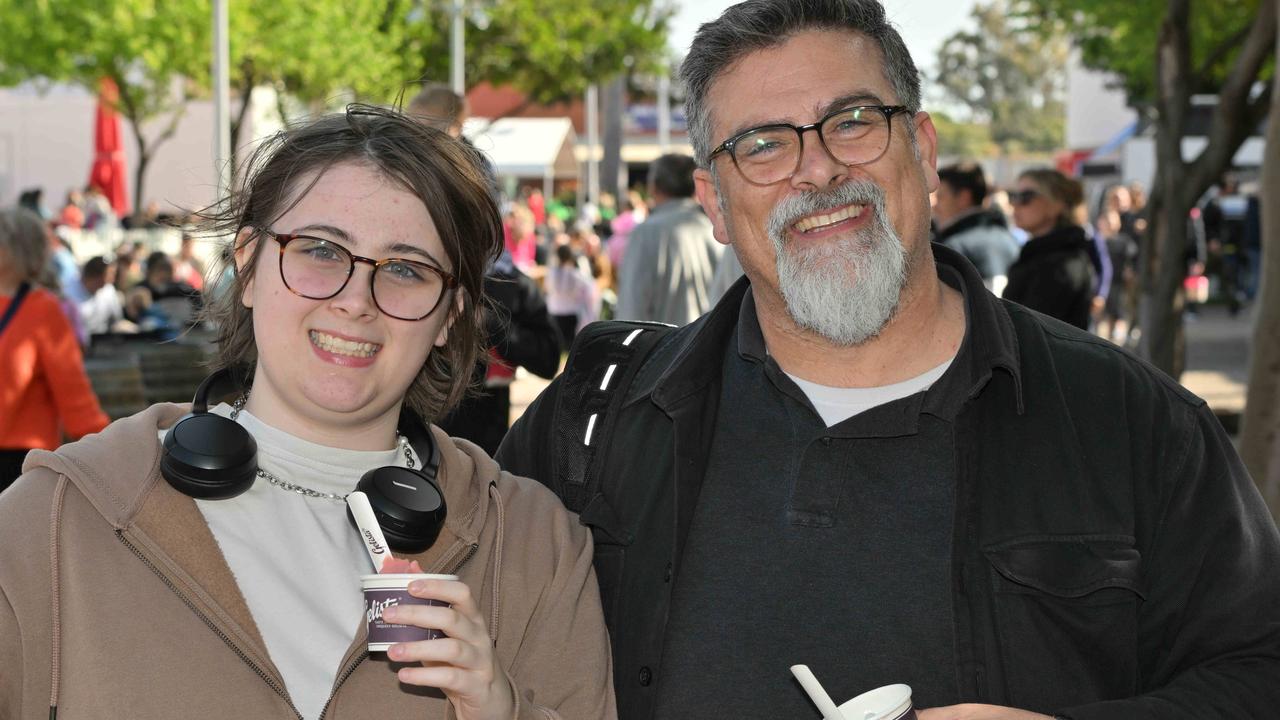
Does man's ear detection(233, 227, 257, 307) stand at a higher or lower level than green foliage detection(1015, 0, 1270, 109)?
lower

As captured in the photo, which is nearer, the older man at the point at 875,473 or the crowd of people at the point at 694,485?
the crowd of people at the point at 694,485

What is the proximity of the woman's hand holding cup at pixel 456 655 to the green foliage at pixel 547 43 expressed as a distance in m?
38.2

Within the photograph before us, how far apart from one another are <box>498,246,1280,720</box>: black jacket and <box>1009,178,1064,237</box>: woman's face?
22.8 ft

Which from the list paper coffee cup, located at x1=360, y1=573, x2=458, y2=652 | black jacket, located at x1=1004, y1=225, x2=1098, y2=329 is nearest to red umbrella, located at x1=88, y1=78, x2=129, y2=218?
black jacket, located at x1=1004, y1=225, x2=1098, y2=329

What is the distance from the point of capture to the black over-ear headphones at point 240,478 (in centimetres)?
256

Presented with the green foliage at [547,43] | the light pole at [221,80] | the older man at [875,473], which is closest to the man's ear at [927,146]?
the older man at [875,473]

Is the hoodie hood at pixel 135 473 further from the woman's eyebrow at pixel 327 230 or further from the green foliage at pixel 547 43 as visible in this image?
the green foliage at pixel 547 43

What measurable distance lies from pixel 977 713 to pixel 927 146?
1.32 meters

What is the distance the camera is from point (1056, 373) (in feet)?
9.77

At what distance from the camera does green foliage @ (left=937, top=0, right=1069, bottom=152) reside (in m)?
107

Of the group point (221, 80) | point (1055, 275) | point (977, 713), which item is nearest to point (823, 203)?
point (977, 713)

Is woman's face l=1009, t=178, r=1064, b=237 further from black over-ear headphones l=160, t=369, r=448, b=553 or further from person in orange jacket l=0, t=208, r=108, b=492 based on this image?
black over-ear headphones l=160, t=369, r=448, b=553

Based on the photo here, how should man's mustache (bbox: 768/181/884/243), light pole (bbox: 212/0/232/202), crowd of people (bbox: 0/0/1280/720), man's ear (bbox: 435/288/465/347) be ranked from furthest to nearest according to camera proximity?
light pole (bbox: 212/0/232/202) → man's mustache (bbox: 768/181/884/243) → man's ear (bbox: 435/288/465/347) → crowd of people (bbox: 0/0/1280/720)

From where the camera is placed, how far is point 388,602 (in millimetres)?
2250
